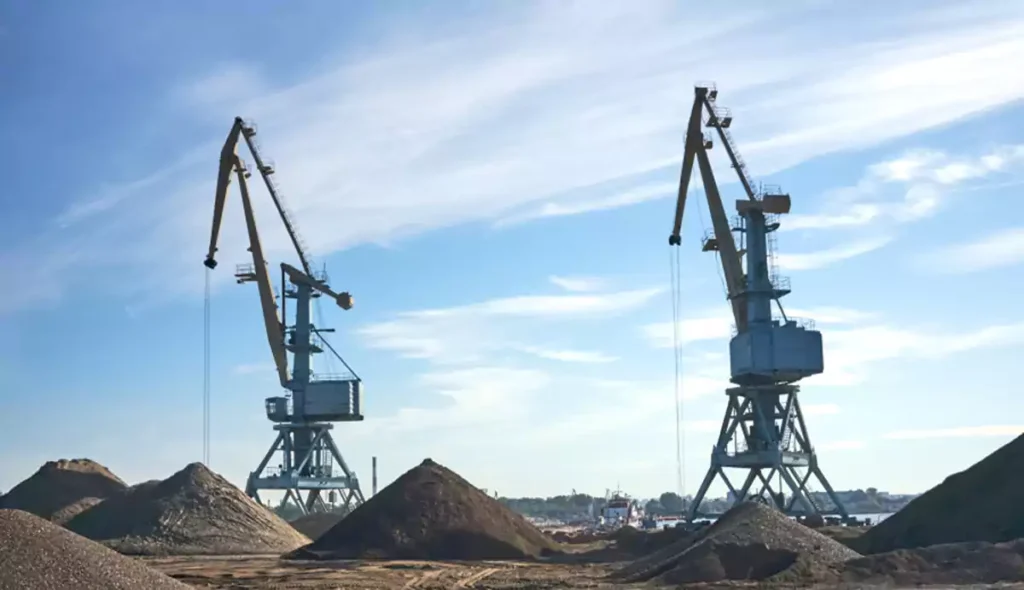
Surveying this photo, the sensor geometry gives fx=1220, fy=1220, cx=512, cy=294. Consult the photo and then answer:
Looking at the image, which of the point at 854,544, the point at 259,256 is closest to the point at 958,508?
the point at 854,544

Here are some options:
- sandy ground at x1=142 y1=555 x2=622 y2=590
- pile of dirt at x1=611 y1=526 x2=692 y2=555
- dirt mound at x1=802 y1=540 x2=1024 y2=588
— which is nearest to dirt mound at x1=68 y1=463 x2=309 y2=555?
sandy ground at x1=142 y1=555 x2=622 y2=590

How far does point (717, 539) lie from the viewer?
40.3m

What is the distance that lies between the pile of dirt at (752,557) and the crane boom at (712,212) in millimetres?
23800

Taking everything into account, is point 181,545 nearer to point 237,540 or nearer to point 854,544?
point 237,540

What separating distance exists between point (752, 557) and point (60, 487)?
55966 mm

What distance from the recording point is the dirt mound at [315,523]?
77.4 meters

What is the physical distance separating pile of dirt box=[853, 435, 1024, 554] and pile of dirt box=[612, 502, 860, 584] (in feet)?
23.6

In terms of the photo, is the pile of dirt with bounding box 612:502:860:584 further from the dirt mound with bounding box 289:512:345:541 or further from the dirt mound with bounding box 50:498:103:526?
the dirt mound with bounding box 50:498:103:526

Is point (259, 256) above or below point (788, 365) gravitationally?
above

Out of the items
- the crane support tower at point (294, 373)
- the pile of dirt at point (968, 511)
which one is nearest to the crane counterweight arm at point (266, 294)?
the crane support tower at point (294, 373)

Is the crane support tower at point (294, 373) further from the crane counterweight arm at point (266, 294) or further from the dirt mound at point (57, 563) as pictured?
the dirt mound at point (57, 563)

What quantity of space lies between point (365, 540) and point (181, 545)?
1112 cm

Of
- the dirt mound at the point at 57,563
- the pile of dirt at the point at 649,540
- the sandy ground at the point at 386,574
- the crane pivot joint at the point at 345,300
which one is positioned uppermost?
the crane pivot joint at the point at 345,300

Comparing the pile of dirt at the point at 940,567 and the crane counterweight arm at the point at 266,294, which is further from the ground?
the crane counterweight arm at the point at 266,294
